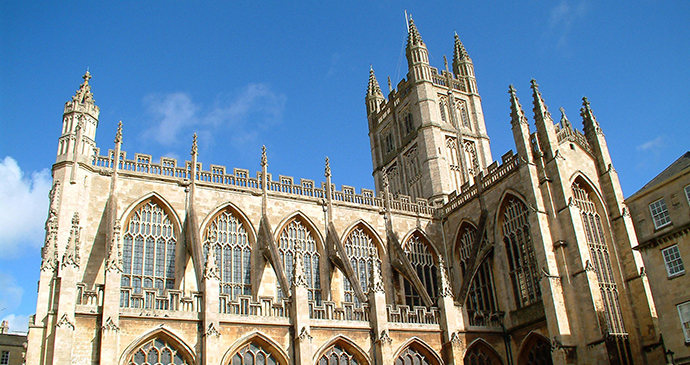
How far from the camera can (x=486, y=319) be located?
25562 millimetres

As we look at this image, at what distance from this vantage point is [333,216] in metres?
28.7

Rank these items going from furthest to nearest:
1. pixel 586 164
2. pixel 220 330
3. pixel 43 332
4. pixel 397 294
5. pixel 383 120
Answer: pixel 383 120 < pixel 397 294 < pixel 586 164 < pixel 220 330 < pixel 43 332

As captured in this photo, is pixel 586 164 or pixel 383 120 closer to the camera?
pixel 586 164

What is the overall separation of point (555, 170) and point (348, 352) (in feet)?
34.9

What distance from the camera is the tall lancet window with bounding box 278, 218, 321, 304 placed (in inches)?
1064

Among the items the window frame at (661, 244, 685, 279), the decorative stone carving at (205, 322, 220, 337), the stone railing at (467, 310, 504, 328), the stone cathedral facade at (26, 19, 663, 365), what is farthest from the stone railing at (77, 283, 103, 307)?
the window frame at (661, 244, 685, 279)

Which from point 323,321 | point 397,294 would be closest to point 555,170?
point 397,294

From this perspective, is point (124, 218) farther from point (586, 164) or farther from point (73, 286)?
point (586, 164)

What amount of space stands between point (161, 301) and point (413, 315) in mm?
9342

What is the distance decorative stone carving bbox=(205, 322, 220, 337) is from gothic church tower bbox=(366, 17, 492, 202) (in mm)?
17671

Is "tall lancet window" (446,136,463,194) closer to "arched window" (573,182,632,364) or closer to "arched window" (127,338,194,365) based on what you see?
"arched window" (573,182,632,364)

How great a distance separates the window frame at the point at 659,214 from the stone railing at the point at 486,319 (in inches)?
272

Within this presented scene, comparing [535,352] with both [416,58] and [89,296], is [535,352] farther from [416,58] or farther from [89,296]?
[416,58]

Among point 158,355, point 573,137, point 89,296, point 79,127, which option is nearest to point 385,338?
point 158,355
